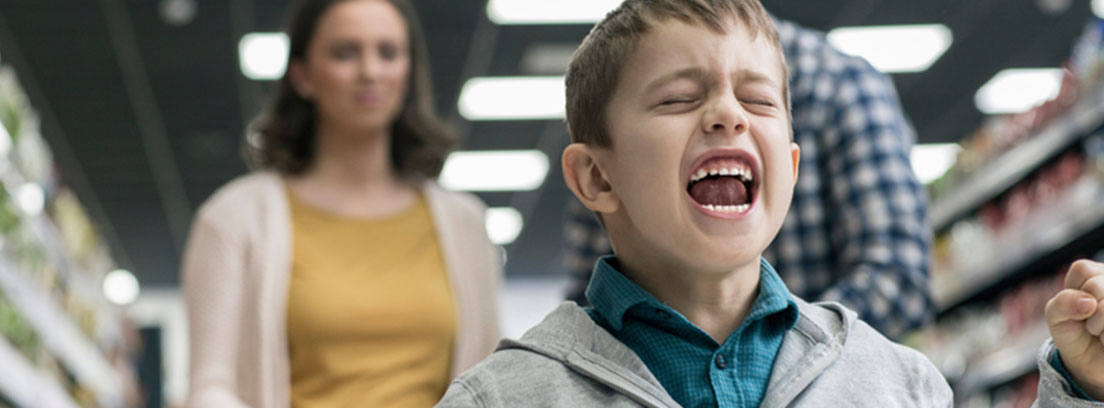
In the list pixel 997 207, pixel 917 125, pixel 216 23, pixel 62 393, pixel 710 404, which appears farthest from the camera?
pixel 917 125

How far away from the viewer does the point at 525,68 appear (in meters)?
8.48

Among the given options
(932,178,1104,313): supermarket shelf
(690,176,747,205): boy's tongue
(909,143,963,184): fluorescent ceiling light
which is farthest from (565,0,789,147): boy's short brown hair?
(909,143,963,184): fluorescent ceiling light

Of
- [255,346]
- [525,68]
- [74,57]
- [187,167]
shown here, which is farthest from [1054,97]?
[187,167]

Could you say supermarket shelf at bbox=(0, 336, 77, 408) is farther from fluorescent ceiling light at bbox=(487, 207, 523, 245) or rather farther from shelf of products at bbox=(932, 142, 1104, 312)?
fluorescent ceiling light at bbox=(487, 207, 523, 245)

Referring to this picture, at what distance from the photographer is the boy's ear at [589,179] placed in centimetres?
126

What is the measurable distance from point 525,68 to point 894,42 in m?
2.26

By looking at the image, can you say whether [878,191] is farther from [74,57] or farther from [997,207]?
[74,57]

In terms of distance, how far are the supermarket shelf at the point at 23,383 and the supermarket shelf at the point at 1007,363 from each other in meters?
3.00

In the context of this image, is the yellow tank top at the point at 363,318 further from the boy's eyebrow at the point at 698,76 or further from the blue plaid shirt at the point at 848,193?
the boy's eyebrow at the point at 698,76

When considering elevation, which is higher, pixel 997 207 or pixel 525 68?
pixel 525 68

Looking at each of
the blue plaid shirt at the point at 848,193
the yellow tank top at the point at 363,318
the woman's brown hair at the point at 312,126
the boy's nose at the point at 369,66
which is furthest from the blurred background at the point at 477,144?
the blue plaid shirt at the point at 848,193

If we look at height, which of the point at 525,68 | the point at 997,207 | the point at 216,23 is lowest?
Result: the point at 997,207

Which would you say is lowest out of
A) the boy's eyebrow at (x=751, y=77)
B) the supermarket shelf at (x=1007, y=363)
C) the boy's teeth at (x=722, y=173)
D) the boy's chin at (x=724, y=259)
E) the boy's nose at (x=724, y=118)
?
the supermarket shelf at (x=1007, y=363)

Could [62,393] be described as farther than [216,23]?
No
